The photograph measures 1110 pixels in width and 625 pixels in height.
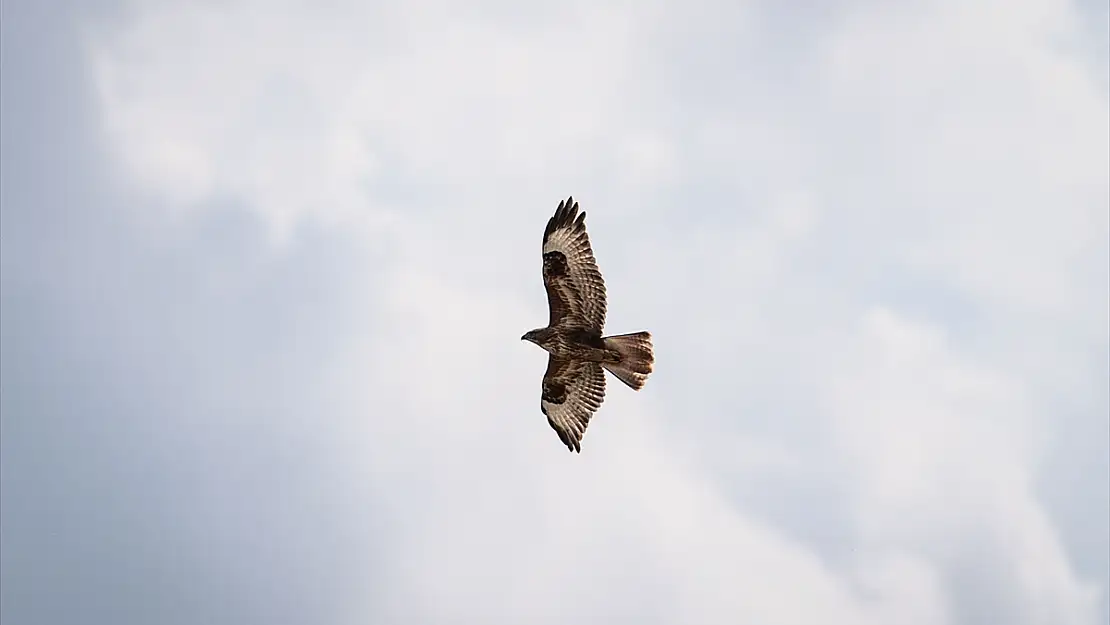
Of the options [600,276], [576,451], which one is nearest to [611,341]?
[600,276]

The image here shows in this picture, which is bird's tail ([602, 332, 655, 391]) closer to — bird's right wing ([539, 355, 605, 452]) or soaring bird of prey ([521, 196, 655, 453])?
soaring bird of prey ([521, 196, 655, 453])

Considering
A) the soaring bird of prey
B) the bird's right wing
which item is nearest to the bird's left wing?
the soaring bird of prey

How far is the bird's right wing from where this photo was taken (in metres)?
17.4

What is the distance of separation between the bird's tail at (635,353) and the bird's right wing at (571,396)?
77 cm

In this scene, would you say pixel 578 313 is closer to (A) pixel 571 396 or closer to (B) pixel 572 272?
(B) pixel 572 272

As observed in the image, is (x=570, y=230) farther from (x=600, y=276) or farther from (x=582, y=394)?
(x=582, y=394)

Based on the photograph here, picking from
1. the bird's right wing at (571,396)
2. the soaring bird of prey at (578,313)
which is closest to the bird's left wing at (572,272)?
the soaring bird of prey at (578,313)

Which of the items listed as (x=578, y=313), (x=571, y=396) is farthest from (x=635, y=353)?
(x=571, y=396)

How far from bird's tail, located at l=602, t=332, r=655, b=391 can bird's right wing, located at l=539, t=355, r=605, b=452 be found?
769mm

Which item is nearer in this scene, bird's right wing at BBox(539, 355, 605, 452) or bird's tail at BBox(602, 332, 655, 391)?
bird's tail at BBox(602, 332, 655, 391)

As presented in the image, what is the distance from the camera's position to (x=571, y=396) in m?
17.8

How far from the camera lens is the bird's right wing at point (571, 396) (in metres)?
17.4

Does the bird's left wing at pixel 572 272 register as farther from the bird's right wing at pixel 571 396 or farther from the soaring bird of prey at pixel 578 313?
the bird's right wing at pixel 571 396

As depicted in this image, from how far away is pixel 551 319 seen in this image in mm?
16828
